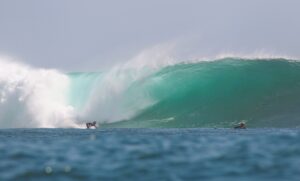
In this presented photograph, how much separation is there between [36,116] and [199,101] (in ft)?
49.4

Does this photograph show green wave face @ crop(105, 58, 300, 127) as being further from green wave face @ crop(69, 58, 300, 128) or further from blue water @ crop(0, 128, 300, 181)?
blue water @ crop(0, 128, 300, 181)

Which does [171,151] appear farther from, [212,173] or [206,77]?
[206,77]

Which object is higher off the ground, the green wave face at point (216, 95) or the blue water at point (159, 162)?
the green wave face at point (216, 95)

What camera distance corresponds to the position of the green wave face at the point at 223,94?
3441 centimetres

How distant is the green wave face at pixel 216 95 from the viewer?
34.5m

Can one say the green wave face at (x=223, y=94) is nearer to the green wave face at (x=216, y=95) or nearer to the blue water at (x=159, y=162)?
the green wave face at (x=216, y=95)

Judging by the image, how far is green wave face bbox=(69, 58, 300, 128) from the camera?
3450cm

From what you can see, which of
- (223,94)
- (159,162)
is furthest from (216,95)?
(159,162)

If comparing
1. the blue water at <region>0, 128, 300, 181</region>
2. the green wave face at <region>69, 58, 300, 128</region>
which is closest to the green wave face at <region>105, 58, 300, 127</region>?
the green wave face at <region>69, 58, 300, 128</region>

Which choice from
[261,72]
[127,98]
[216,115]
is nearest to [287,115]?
[216,115]

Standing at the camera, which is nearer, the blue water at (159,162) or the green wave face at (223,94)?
the blue water at (159,162)

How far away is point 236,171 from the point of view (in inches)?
304

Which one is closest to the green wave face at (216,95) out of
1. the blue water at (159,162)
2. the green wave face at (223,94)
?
the green wave face at (223,94)

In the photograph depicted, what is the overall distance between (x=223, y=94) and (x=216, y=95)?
1.70ft
